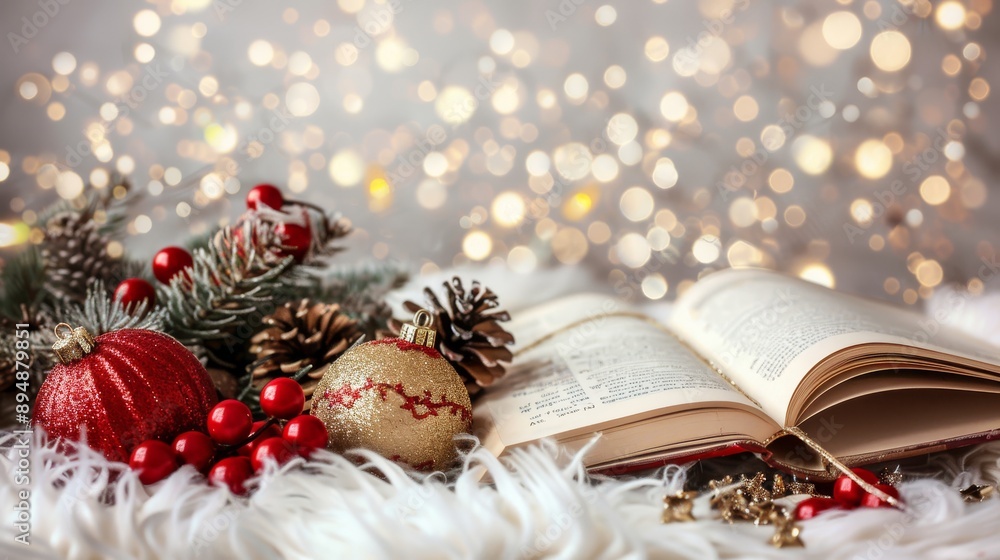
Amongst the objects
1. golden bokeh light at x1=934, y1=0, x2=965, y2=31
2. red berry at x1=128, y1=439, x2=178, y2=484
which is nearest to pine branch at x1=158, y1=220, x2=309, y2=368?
red berry at x1=128, y1=439, x2=178, y2=484

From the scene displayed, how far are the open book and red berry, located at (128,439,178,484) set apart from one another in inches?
12.0

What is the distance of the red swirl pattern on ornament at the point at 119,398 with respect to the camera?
2.10 feet

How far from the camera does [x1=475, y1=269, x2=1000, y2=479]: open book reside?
0.72 m

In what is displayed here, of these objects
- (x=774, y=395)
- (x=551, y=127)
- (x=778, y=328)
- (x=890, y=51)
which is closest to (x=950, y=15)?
(x=890, y=51)

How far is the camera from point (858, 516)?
56 centimetres

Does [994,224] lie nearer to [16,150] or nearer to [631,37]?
[631,37]

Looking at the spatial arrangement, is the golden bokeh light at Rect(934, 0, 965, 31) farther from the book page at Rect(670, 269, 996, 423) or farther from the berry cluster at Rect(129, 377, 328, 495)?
the berry cluster at Rect(129, 377, 328, 495)

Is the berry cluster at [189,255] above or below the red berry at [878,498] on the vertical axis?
above

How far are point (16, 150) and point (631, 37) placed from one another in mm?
1546

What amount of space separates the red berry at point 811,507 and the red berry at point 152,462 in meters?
0.55

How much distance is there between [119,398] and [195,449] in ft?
0.28

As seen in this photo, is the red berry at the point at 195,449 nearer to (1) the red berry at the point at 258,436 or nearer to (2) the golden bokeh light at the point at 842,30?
(1) the red berry at the point at 258,436

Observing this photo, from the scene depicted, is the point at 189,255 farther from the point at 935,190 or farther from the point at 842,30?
the point at 935,190

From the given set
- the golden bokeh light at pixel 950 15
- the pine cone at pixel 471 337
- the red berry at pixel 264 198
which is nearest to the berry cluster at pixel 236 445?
the pine cone at pixel 471 337
